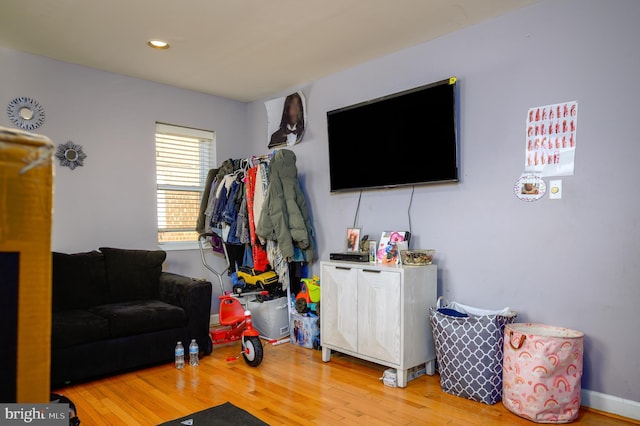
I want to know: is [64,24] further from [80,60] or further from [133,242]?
[133,242]

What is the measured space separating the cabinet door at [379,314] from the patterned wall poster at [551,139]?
1.18m

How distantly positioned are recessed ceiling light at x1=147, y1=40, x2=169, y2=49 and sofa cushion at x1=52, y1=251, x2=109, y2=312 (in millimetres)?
1838

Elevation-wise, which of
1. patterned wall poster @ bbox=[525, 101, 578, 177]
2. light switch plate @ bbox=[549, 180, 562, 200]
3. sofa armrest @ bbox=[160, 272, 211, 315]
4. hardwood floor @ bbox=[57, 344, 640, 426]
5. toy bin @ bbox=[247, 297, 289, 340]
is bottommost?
hardwood floor @ bbox=[57, 344, 640, 426]

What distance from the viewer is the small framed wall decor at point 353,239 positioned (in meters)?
3.86

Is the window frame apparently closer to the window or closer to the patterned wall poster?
the window

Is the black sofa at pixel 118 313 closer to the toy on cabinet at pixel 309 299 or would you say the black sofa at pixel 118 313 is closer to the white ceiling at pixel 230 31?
the toy on cabinet at pixel 309 299

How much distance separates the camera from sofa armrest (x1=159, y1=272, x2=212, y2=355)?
3566mm

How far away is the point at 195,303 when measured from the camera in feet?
11.7

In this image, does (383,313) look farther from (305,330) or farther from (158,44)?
(158,44)

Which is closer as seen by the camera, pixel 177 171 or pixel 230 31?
pixel 230 31

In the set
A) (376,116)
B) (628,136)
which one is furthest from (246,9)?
(628,136)

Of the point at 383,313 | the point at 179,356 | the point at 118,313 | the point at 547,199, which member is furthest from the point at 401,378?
the point at 118,313

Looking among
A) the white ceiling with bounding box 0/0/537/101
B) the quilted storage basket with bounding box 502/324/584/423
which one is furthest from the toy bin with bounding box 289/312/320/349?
the white ceiling with bounding box 0/0/537/101

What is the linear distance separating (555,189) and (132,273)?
3435 mm
